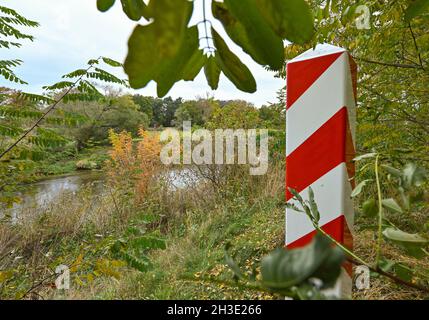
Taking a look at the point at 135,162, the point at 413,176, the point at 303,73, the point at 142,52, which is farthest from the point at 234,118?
the point at 142,52

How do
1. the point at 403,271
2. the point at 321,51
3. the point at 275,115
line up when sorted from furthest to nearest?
the point at 275,115, the point at 321,51, the point at 403,271

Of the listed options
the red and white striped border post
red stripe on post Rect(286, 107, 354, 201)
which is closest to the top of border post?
the red and white striped border post

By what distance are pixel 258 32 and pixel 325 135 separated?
533 millimetres

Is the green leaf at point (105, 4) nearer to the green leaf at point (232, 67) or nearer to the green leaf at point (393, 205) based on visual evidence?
the green leaf at point (232, 67)

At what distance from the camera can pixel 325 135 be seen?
74 cm

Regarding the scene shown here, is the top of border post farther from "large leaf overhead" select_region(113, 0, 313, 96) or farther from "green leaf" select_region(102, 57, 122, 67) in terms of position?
"green leaf" select_region(102, 57, 122, 67)

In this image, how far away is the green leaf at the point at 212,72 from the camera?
0.35 meters

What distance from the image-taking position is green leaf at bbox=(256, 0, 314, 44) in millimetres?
238

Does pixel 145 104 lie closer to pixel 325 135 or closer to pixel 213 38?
A: pixel 325 135

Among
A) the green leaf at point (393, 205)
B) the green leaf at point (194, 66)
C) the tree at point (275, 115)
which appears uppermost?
the tree at point (275, 115)

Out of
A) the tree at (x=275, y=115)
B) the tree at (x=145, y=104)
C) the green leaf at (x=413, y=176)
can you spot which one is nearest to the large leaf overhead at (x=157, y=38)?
the green leaf at (x=413, y=176)

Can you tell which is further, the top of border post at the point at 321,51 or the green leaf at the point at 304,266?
the top of border post at the point at 321,51
